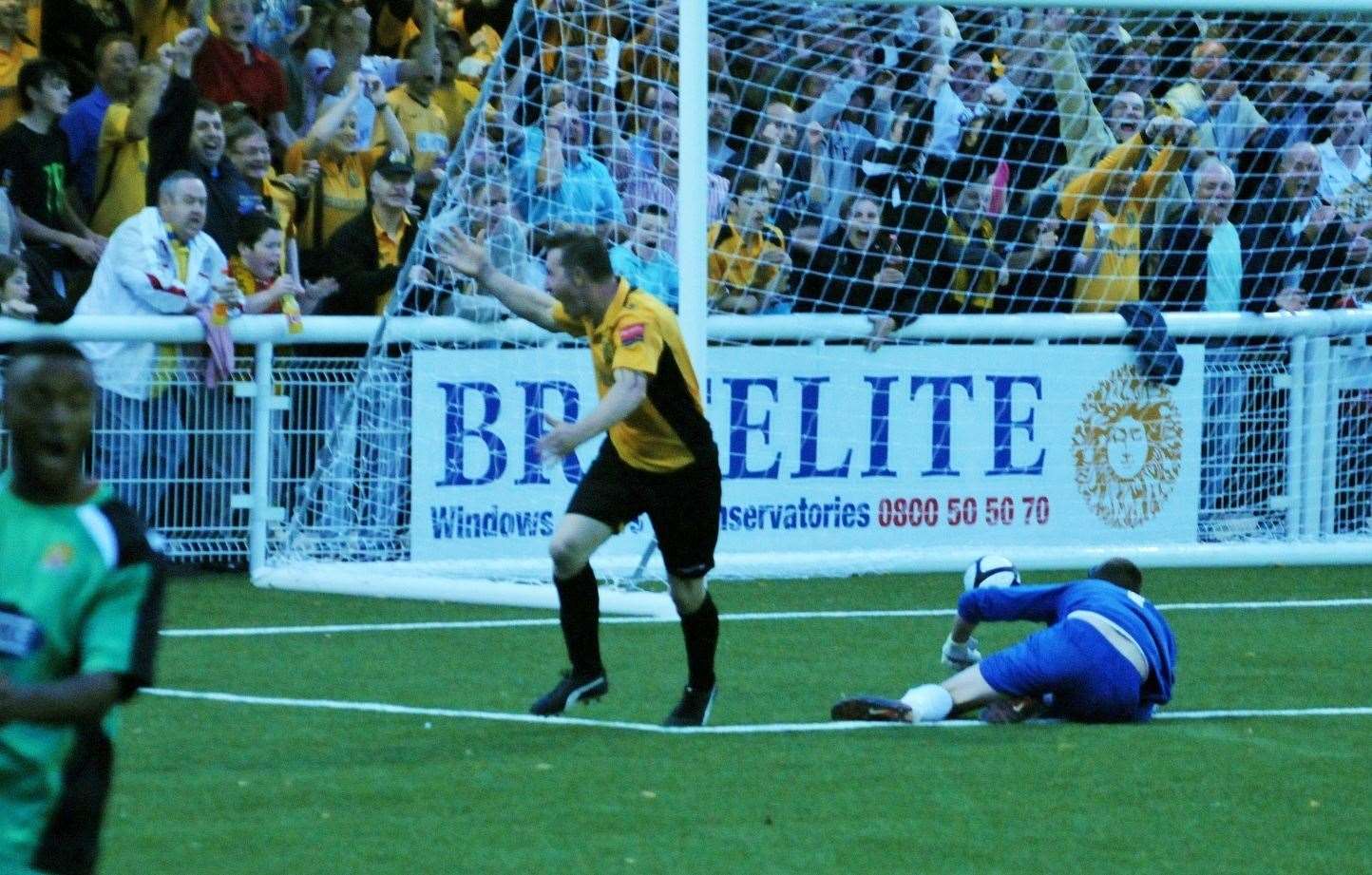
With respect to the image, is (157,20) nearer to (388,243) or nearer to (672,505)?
(388,243)

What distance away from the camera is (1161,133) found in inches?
575

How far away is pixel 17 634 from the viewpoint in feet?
13.1

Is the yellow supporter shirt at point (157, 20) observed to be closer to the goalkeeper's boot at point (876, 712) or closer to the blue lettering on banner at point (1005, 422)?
the blue lettering on banner at point (1005, 422)

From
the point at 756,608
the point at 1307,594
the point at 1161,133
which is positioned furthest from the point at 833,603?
the point at 1161,133

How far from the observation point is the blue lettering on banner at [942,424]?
1361 centimetres

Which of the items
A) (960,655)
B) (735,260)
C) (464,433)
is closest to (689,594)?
(960,655)

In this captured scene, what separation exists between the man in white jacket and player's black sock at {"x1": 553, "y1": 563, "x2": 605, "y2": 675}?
4.30 metres

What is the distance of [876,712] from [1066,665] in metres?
0.71

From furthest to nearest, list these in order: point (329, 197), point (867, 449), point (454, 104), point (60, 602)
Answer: point (454, 104) → point (329, 197) → point (867, 449) → point (60, 602)

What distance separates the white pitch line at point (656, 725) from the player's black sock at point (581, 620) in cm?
22

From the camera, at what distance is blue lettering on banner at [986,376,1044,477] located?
13.8 m

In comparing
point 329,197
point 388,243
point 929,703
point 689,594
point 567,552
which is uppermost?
point 329,197

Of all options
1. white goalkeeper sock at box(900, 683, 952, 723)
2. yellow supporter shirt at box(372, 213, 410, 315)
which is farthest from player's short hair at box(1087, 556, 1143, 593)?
yellow supporter shirt at box(372, 213, 410, 315)

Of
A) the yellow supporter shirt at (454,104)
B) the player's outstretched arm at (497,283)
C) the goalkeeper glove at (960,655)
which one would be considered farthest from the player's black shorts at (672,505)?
the yellow supporter shirt at (454,104)
